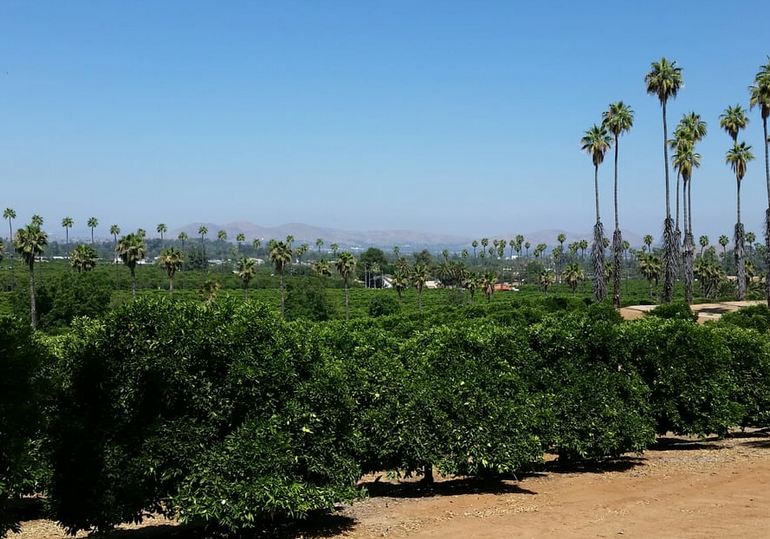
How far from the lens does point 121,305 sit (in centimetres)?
1212

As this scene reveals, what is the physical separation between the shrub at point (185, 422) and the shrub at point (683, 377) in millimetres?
11183

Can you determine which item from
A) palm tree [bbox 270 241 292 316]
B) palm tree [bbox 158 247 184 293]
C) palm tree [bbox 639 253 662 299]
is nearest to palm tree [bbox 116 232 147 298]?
palm tree [bbox 158 247 184 293]

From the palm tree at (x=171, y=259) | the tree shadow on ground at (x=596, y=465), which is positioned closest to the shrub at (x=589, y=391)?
the tree shadow on ground at (x=596, y=465)

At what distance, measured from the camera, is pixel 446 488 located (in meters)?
16.8

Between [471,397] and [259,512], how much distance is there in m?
6.28

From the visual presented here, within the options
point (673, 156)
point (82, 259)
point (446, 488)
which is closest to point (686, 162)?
point (673, 156)

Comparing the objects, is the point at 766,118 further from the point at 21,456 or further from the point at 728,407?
the point at 21,456

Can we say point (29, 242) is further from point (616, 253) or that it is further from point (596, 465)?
point (596, 465)

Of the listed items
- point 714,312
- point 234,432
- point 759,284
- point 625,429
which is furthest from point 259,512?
point 759,284

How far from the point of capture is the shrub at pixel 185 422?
36.8 feet

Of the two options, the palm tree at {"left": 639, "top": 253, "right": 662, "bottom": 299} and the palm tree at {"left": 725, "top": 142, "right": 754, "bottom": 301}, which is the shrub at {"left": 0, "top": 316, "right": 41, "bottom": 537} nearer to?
→ the palm tree at {"left": 725, "top": 142, "right": 754, "bottom": 301}

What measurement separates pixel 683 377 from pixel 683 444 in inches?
171

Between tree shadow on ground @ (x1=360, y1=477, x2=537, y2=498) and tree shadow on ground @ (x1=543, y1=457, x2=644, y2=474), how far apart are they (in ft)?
8.01

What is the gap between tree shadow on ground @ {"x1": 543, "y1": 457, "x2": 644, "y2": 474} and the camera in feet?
60.5
